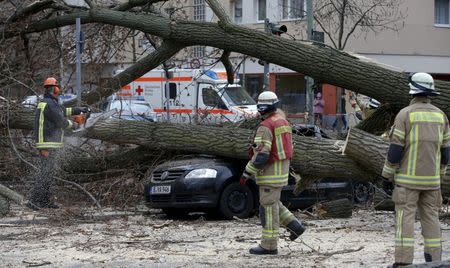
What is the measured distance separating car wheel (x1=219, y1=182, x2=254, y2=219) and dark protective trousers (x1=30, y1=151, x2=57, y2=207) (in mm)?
2550

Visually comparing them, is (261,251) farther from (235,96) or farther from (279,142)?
(235,96)

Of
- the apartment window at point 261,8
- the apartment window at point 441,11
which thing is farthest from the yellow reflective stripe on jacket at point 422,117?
the apartment window at point 441,11

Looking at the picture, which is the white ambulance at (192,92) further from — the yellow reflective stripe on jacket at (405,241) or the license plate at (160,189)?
the yellow reflective stripe on jacket at (405,241)

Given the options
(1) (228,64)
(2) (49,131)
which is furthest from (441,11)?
(2) (49,131)

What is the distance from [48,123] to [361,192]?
4.85m

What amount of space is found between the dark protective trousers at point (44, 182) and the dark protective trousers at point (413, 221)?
6.04 m

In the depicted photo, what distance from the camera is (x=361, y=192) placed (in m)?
12.5

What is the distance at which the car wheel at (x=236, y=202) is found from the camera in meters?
10.9

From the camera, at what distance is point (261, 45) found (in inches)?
460

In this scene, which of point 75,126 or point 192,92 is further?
point 192,92

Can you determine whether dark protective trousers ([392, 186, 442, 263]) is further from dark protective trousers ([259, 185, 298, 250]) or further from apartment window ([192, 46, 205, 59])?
apartment window ([192, 46, 205, 59])

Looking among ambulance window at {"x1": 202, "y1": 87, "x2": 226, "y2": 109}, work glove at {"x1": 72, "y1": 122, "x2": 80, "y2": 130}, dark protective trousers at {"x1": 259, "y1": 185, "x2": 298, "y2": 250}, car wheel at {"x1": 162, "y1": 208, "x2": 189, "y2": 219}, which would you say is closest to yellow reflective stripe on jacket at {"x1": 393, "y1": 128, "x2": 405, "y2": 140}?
dark protective trousers at {"x1": 259, "y1": 185, "x2": 298, "y2": 250}

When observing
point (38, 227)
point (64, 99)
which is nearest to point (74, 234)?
point (38, 227)

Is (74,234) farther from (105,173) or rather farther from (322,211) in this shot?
(322,211)
